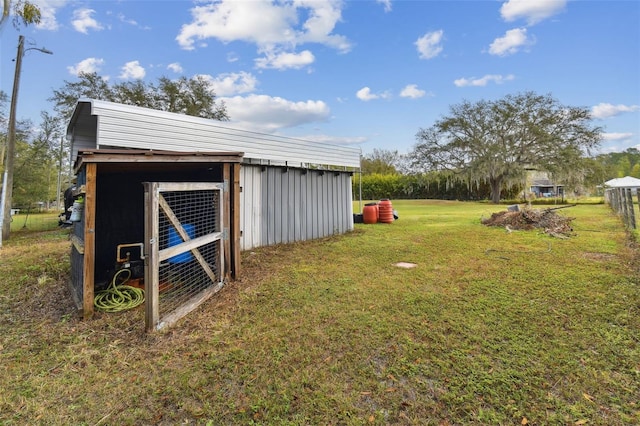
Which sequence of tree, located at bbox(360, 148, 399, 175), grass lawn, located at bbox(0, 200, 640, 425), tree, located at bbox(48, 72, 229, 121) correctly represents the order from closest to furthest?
grass lawn, located at bbox(0, 200, 640, 425), tree, located at bbox(48, 72, 229, 121), tree, located at bbox(360, 148, 399, 175)

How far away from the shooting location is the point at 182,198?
4.73 m

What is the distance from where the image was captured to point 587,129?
2067 centimetres

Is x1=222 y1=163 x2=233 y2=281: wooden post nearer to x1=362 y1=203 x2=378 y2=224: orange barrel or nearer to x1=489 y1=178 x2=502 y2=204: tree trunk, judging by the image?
x1=362 y1=203 x2=378 y2=224: orange barrel

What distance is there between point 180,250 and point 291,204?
13.8 ft

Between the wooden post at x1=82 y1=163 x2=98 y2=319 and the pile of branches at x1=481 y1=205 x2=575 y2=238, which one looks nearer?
the wooden post at x1=82 y1=163 x2=98 y2=319

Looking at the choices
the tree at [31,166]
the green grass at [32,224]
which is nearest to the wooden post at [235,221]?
the green grass at [32,224]

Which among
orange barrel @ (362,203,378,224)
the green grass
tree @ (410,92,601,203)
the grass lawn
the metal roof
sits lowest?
the grass lawn

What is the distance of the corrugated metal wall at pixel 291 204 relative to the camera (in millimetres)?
6199

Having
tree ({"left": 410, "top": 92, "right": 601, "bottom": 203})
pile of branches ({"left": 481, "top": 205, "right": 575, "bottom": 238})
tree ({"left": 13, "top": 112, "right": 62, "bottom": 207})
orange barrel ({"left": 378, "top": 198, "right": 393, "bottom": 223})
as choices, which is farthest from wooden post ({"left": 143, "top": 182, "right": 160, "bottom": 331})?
tree ({"left": 410, "top": 92, "right": 601, "bottom": 203})

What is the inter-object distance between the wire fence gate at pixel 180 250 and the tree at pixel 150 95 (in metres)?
14.9

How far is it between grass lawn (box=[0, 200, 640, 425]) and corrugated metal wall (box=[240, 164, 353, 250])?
2.24 meters

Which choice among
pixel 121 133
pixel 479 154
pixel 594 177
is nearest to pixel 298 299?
pixel 121 133

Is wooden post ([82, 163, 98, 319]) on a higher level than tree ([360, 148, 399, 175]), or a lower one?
lower

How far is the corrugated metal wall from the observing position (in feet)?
20.3
